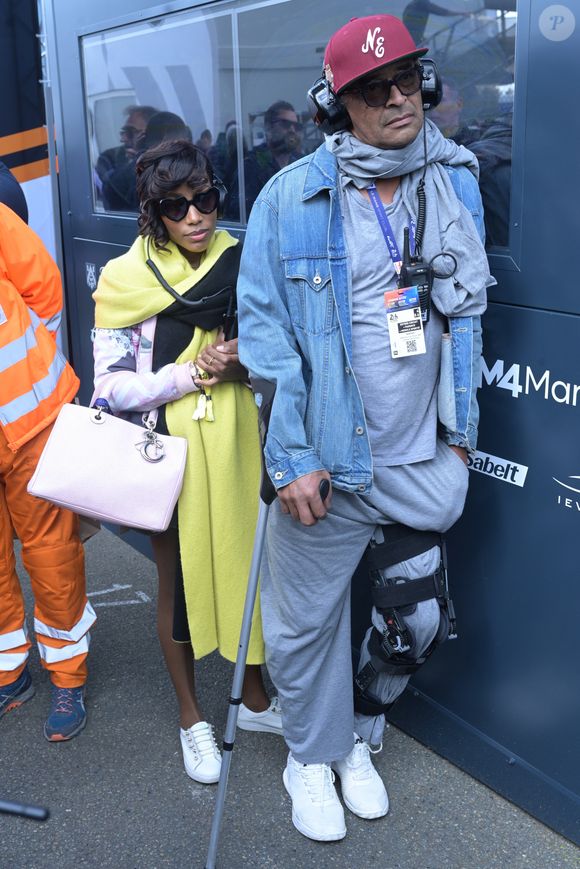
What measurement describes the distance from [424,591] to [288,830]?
868 mm

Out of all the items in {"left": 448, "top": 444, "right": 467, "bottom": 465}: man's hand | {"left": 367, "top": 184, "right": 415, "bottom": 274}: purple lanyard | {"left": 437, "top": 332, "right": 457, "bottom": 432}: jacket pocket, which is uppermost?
{"left": 367, "top": 184, "right": 415, "bottom": 274}: purple lanyard

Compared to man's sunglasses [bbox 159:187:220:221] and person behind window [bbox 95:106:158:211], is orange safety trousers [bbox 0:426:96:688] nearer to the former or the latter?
man's sunglasses [bbox 159:187:220:221]

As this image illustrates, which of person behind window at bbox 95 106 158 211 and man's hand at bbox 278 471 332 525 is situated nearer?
man's hand at bbox 278 471 332 525

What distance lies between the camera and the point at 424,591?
8.75ft

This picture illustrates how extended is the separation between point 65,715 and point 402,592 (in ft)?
4.71

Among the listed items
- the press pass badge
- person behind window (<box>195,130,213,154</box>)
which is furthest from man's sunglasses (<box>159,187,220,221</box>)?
person behind window (<box>195,130,213,154</box>)

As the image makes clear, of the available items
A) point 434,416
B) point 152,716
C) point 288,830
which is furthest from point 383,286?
point 152,716

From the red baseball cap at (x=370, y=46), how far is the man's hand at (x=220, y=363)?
32.7 inches

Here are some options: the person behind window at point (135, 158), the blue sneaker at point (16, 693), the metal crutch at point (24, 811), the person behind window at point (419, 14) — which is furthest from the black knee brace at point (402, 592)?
the person behind window at point (135, 158)

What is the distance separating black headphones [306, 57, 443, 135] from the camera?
2.45 metres

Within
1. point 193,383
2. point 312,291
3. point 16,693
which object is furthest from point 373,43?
point 16,693

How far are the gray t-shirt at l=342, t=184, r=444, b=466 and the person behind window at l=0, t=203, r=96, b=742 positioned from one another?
122 cm

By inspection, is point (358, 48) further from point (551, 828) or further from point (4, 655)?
point (4, 655)

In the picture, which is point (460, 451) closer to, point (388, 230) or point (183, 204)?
point (388, 230)
